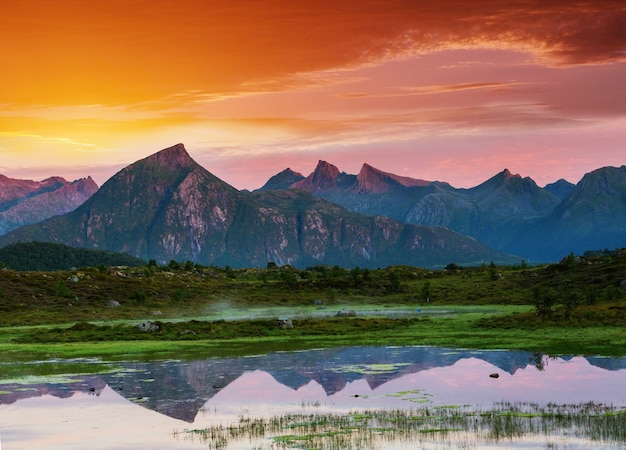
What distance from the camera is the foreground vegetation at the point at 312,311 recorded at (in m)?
78.6

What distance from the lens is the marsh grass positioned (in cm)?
3462

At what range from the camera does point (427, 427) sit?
3716cm

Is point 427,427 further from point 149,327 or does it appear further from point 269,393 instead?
point 149,327

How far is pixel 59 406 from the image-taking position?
46.8 metres

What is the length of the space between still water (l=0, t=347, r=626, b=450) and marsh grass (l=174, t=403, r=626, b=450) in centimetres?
25

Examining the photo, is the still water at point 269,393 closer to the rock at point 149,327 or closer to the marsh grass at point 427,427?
the marsh grass at point 427,427

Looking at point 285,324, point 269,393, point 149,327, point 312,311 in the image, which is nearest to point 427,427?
point 269,393

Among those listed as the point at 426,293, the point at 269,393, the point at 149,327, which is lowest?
the point at 269,393

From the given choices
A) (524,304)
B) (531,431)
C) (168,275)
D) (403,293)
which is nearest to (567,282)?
(524,304)

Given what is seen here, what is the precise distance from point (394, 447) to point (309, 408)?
37.0 feet

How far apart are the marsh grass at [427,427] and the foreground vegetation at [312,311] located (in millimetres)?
25741

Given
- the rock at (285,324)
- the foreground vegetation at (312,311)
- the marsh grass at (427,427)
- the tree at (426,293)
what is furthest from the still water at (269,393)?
the tree at (426,293)

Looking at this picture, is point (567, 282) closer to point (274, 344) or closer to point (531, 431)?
point (274, 344)

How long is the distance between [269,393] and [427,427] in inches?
607
